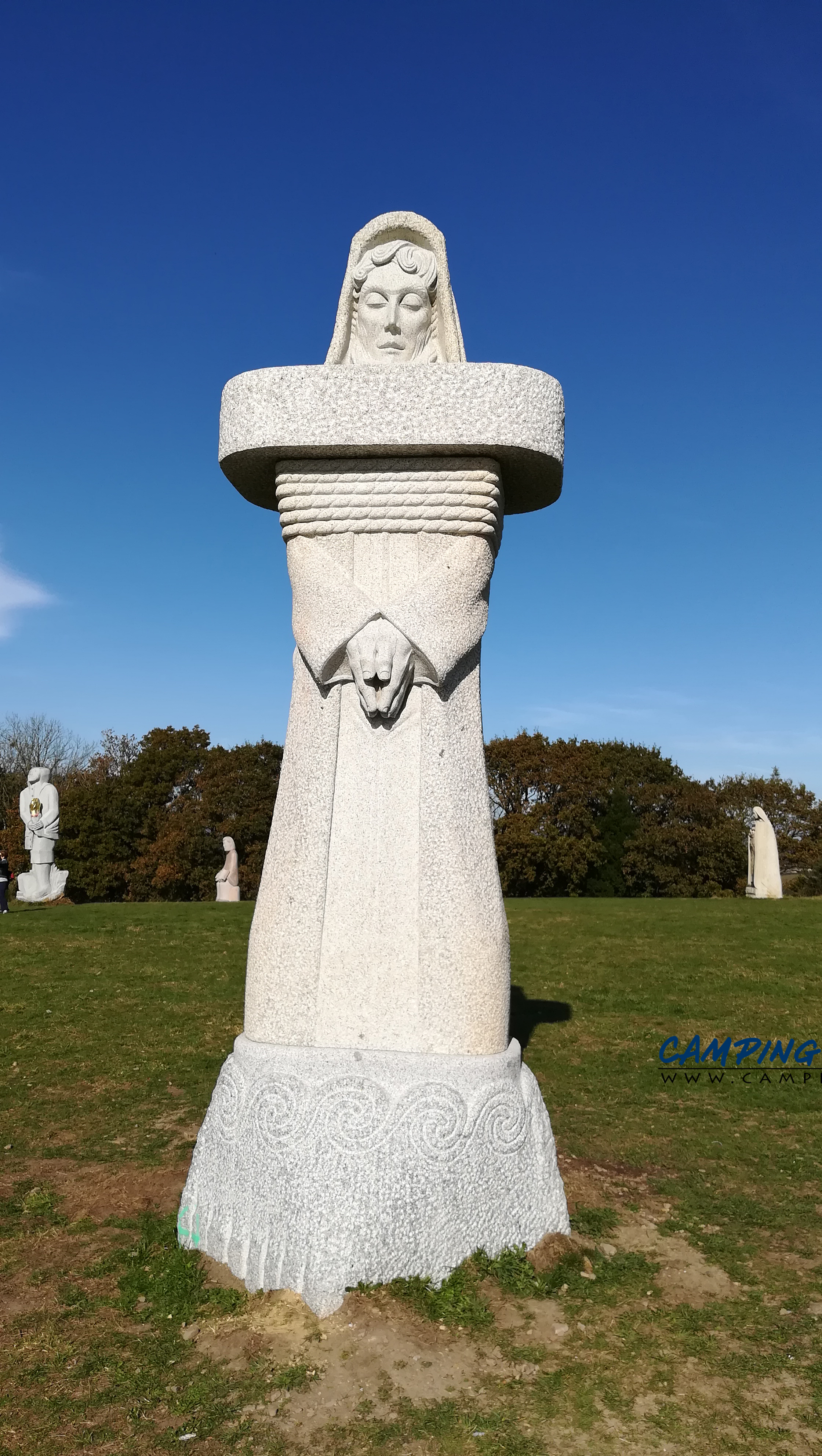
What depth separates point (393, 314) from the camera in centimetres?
410

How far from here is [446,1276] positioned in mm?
3424

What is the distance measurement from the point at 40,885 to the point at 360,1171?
684 inches

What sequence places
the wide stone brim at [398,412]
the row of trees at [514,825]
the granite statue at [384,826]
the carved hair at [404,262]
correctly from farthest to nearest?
the row of trees at [514,825], the carved hair at [404,262], the wide stone brim at [398,412], the granite statue at [384,826]

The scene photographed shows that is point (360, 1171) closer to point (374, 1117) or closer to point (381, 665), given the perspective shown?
point (374, 1117)

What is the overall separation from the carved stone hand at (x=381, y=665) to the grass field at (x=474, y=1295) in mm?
2116

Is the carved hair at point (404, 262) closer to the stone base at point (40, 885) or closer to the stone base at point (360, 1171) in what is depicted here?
the stone base at point (360, 1171)

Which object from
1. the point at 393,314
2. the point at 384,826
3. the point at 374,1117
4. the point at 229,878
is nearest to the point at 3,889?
the point at 229,878

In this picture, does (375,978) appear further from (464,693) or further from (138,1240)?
(138,1240)

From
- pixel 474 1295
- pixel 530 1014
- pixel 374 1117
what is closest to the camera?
pixel 474 1295

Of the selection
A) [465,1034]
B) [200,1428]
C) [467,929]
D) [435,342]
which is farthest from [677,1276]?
[435,342]

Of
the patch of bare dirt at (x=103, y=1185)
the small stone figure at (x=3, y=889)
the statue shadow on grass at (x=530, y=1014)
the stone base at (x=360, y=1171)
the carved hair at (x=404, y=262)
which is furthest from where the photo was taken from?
the small stone figure at (x=3, y=889)

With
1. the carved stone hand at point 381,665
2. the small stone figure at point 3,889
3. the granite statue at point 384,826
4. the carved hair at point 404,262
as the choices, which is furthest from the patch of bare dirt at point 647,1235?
the small stone figure at point 3,889

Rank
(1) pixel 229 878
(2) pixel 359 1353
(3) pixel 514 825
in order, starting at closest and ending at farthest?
(2) pixel 359 1353
(1) pixel 229 878
(3) pixel 514 825

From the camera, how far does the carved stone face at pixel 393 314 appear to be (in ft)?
13.4
